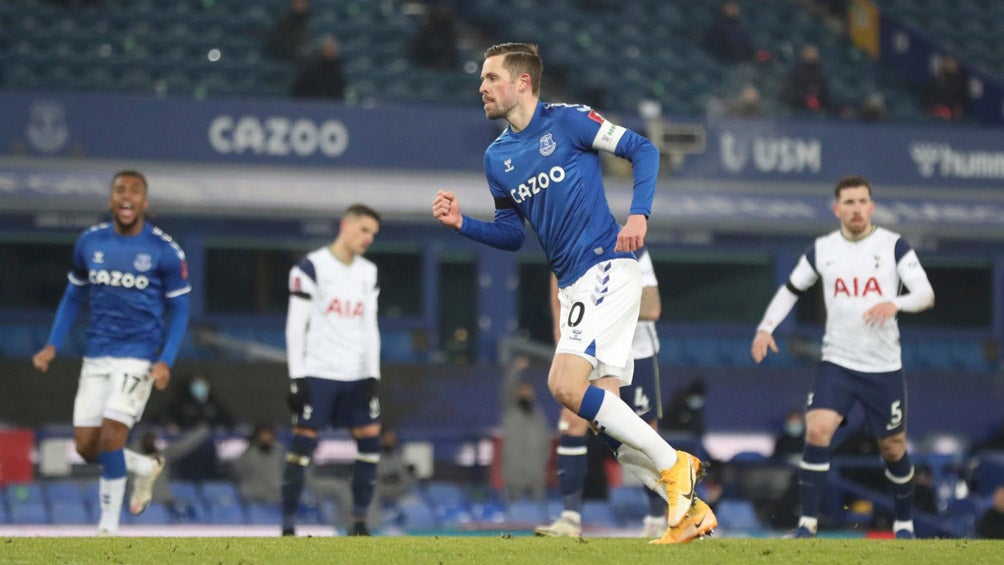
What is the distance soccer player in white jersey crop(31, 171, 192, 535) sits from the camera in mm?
10266

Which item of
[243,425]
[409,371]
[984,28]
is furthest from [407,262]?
[984,28]

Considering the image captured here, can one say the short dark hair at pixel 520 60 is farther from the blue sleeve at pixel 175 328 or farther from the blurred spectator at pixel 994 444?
the blurred spectator at pixel 994 444

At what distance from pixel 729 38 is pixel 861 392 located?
1343 centimetres

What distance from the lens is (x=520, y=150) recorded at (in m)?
8.01

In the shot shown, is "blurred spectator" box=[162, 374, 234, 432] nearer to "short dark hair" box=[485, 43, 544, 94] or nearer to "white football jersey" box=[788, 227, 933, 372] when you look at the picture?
"white football jersey" box=[788, 227, 933, 372]

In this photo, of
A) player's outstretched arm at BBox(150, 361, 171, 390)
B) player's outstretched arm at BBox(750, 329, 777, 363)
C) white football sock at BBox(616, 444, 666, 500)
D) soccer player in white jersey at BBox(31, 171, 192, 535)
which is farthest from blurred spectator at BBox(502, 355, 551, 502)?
white football sock at BBox(616, 444, 666, 500)

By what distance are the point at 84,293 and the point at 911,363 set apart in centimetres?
1229

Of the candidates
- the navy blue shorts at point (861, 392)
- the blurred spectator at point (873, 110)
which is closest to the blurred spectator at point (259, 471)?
the navy blue shorts at point (861, 392)

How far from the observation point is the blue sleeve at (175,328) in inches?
410

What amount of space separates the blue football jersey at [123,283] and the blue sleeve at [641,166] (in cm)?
377

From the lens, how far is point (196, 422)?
16.5 meters

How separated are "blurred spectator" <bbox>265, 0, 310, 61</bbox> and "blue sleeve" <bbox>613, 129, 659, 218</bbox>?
13149 mm

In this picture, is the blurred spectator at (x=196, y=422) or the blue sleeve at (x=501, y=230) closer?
the blue sleeve at (x=501, y=230)

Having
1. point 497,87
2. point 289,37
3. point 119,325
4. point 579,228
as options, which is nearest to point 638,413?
point 579,228
